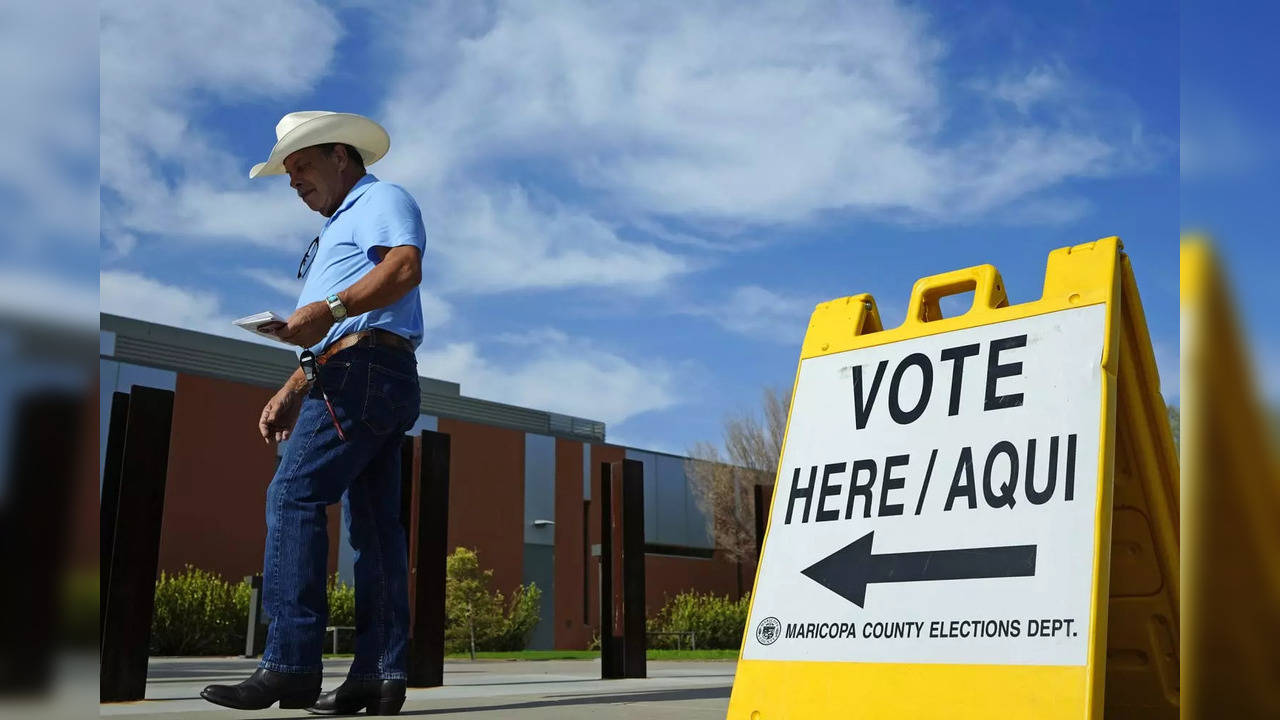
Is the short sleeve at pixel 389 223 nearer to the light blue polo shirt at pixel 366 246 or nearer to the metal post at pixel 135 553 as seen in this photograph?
the light blue polo shirt at pixel 366 246

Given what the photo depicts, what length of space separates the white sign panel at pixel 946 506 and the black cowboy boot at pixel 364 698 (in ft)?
4.22

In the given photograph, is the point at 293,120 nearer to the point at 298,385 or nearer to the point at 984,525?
the point at 298,385

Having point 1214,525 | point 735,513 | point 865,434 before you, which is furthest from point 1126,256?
point 735,513

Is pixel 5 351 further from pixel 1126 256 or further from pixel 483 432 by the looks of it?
pixel 483 432

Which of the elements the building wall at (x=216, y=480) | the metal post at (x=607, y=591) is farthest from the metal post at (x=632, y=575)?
the building wall at (x=216, y=480)

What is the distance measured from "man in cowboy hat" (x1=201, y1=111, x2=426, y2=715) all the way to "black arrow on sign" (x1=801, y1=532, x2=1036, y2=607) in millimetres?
1462

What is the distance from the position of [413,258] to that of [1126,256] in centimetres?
201

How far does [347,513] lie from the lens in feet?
11.5

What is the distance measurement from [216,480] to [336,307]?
80.1 ft

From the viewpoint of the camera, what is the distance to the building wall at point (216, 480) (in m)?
24.6

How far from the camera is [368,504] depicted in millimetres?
3482

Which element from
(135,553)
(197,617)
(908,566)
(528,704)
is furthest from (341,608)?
(908,566)

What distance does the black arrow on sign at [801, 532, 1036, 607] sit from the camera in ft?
7.64

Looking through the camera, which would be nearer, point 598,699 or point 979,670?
point 979,670
